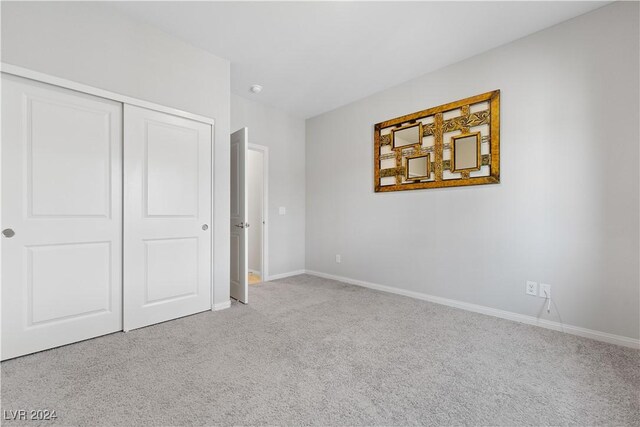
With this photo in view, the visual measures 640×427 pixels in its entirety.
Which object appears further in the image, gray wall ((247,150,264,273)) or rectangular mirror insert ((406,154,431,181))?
gray wall ((247,150,264,273))

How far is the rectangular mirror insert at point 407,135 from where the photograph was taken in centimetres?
343

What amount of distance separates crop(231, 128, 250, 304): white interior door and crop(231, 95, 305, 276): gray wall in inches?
35.1

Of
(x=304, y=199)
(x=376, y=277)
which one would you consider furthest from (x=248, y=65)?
(x=376, y=277)

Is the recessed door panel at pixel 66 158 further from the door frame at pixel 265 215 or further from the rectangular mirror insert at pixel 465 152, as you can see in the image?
the rectangular mirror insert at pixel 465 152

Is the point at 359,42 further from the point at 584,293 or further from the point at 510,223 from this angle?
the point at 584,293

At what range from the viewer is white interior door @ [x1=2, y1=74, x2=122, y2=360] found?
194 centimetres

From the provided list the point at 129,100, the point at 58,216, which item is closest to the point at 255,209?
the point at 129,100

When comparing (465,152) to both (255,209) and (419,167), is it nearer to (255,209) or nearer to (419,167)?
(419,167)

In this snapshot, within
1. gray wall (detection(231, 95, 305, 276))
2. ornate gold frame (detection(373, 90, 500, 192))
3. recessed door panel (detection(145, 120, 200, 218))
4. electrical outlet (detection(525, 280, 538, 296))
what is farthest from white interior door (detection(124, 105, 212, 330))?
electrical outlet (detection(525, 280, 538, 296))

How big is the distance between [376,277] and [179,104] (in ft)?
10.1

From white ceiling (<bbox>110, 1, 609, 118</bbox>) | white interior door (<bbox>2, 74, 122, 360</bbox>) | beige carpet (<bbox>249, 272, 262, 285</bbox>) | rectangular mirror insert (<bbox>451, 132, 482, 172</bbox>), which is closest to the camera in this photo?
white interior door (<bbox>2, 74, 122, 360</bbox>)

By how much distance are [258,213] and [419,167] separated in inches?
102

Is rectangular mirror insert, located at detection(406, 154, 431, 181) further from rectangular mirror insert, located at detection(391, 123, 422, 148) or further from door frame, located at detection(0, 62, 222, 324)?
door frame, located at detection(0, 62, 222, 324)

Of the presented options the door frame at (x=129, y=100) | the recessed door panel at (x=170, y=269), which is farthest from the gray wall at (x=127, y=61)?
the recessed door panel at (x=170, y=269)
